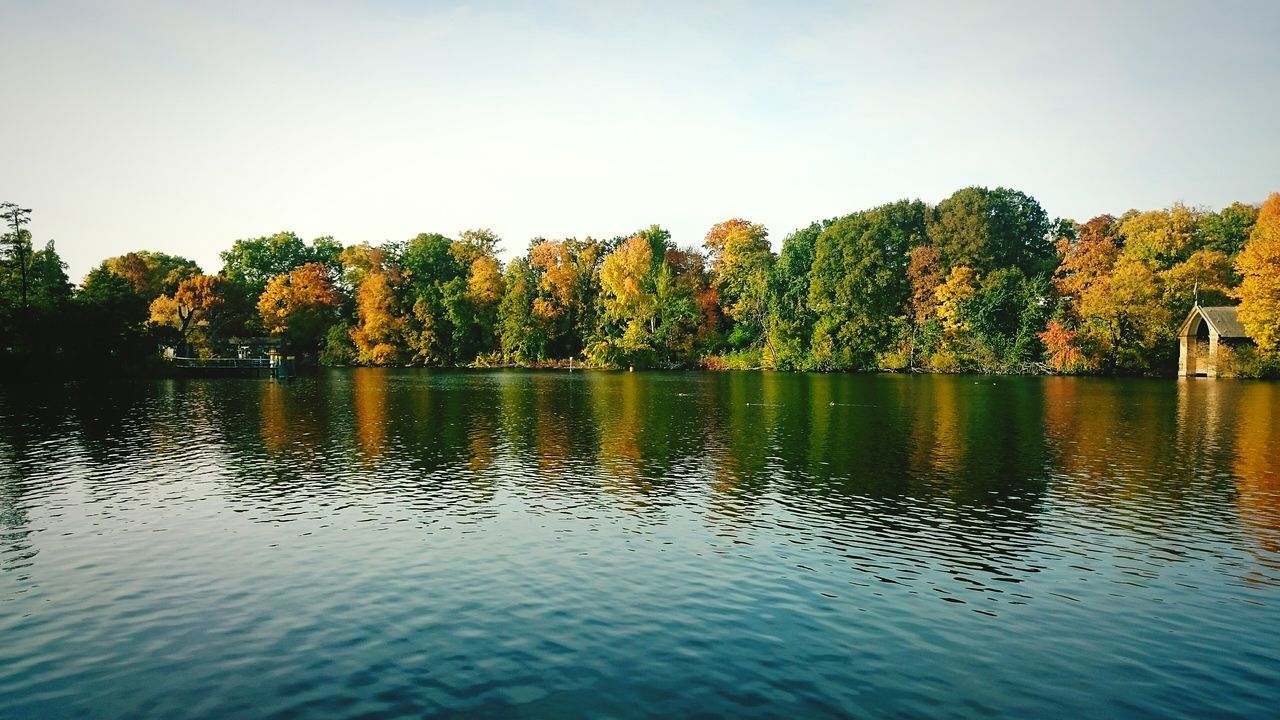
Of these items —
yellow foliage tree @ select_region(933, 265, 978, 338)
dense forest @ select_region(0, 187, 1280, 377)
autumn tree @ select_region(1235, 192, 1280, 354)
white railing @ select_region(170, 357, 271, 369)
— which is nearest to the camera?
autumn tree @ select_region(1235, 192, 1280, 354)

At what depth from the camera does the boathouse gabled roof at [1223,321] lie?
85.0m

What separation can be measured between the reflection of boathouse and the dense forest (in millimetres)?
2035

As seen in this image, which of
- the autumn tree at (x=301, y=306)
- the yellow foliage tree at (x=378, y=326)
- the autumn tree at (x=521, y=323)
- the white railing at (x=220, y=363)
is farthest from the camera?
the autumn tree at (x=301, y=306)

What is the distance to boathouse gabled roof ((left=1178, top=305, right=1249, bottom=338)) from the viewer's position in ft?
279

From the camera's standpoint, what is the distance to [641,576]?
17.5m

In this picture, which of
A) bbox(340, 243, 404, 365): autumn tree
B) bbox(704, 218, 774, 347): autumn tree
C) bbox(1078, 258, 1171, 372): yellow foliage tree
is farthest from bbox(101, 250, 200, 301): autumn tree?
bbox(1078, 258, 1171, 372): yellow foliage tree

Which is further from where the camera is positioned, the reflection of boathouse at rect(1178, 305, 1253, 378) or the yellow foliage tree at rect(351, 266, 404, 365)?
the yellow foliage tree at rect(351, 266, 404, 365)

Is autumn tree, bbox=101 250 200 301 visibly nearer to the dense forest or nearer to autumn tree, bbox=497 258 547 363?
the dense forest

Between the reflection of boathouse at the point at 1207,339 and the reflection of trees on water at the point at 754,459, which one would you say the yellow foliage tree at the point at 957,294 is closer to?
the reflection of boathouse at the point at 1207,339

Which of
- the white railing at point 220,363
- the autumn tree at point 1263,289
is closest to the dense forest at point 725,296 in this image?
the autumn tree at point 1263,289

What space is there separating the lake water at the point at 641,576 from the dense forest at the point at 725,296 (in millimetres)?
62339

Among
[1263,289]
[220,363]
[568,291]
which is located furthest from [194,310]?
[1263,289]

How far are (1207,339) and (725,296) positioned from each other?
2651 inches

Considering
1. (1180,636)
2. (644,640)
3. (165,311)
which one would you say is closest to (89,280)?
(165,311)
